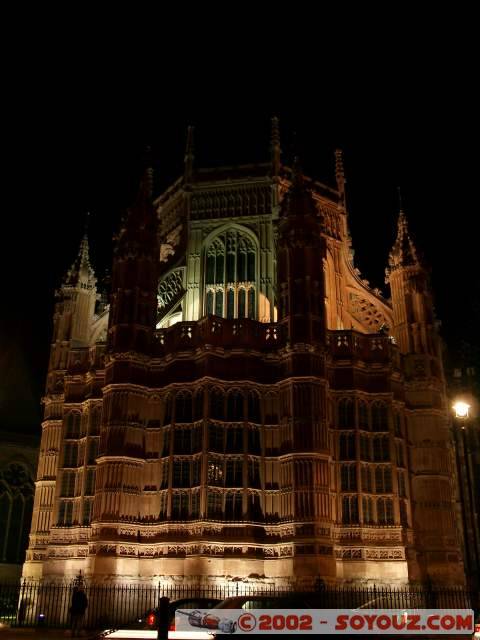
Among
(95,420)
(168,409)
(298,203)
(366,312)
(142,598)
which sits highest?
(298,203)

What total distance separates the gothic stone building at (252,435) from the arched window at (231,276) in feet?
0.39

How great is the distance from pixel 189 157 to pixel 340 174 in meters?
9.23

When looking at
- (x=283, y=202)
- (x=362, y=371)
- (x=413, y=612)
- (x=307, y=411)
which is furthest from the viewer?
(x=283, y=202)

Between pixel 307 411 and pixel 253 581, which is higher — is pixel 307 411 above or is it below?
above

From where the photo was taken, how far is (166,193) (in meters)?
42.3

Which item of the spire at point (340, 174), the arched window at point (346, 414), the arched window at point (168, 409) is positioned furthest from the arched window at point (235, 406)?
the spire at point (340, 174)

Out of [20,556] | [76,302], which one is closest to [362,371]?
[76,302]

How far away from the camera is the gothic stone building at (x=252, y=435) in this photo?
92.8 ft

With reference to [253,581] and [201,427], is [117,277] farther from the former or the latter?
[253,581]

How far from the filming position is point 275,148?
3962 centimetres

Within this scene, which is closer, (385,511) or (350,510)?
(350,510)

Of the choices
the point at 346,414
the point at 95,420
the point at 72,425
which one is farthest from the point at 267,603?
the point at 72,425

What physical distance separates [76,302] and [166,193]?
28.4ft

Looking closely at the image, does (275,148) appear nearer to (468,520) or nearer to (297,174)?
(297,174)
